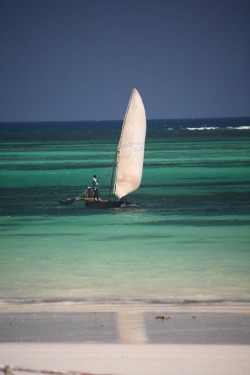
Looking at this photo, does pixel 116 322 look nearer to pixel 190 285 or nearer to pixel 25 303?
pixel 25 303

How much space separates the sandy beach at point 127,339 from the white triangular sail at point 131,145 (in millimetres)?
19932

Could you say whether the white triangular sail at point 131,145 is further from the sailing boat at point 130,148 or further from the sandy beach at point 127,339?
the sandy beach at point 127,339

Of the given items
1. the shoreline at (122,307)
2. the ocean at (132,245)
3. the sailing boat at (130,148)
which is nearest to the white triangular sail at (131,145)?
the sailing boat at (130,148)

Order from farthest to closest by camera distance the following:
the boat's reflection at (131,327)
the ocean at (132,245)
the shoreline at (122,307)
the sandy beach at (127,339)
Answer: the ocean at (132,245) → the shoreline at (122,307) → the boat's reflection at (131,327) → the sandy beach at (127,339)

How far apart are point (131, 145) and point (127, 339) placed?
74.9ft

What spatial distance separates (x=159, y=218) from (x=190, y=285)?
1327 cm

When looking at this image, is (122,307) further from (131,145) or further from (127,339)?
(131,145)

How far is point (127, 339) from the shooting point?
11.9 m

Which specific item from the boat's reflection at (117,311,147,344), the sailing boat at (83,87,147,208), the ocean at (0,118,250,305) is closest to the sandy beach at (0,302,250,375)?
the boat's reflection at (117,311,147,344)

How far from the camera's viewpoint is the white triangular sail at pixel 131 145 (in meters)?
34.3

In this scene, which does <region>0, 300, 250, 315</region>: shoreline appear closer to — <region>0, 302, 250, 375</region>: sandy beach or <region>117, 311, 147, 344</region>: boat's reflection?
<region>0, 302, 250, 375</region>: sandy beach

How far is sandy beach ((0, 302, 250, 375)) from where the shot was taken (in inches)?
410

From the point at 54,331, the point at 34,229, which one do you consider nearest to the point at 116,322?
the point at 54,331

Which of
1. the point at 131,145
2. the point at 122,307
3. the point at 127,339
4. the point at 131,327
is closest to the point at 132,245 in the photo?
the point at 122,307
